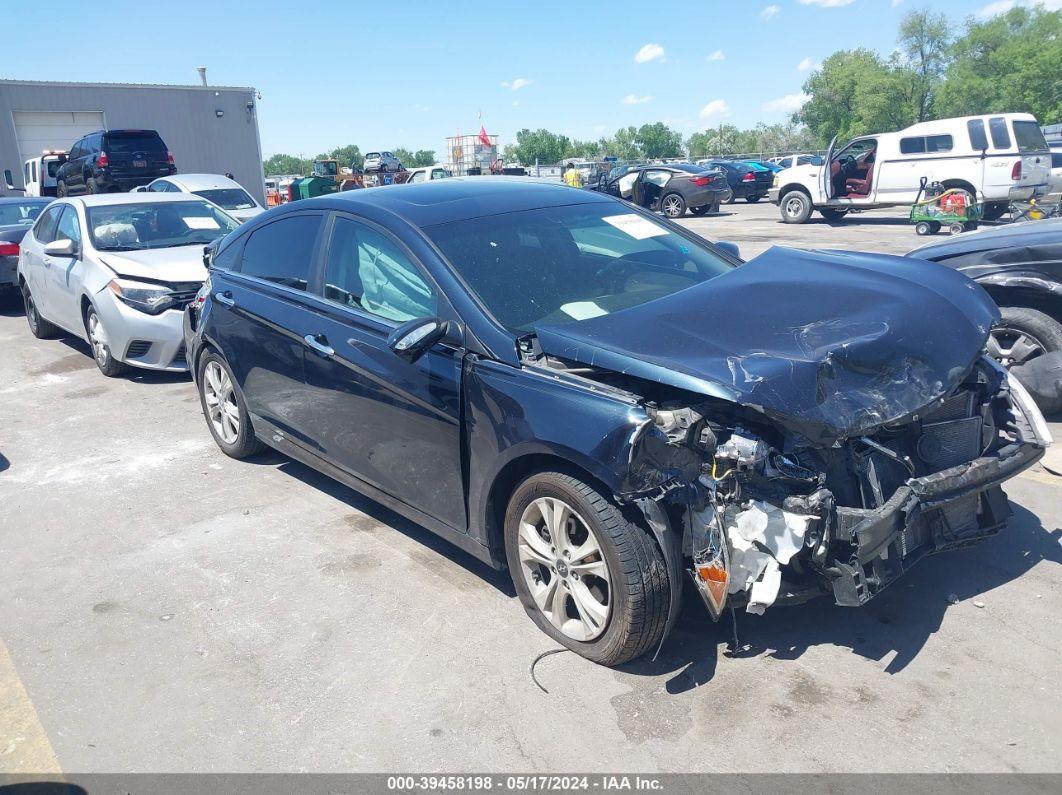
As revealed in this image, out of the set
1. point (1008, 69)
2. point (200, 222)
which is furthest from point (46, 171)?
point (1008, 69)

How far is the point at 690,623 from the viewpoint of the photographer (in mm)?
3520

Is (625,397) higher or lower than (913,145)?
lower

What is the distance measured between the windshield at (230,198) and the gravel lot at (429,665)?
11.6 m

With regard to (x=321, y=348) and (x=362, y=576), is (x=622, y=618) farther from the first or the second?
(x=321, y=348)

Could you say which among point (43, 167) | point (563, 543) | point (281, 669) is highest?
point (43, 167)

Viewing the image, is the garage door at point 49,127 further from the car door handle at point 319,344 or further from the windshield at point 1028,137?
the car door handle at point 319,344

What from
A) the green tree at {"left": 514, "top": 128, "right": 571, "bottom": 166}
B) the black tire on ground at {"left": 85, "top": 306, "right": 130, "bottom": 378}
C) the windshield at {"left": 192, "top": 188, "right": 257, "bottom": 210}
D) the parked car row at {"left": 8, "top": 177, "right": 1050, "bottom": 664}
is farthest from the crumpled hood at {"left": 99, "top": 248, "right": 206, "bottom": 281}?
the green tree at {"left": 514, "top": 128, "right": 571, "bottom": 166}

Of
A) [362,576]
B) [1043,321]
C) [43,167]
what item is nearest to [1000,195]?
[1043,321]

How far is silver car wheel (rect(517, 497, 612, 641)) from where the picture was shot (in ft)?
10.4

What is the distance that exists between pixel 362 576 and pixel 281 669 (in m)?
0.77

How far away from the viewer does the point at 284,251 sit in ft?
16.1

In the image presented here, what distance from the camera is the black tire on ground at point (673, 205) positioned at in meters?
23.8

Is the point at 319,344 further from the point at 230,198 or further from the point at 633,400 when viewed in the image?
the point at 230,198

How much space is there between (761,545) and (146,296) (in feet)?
21.5
